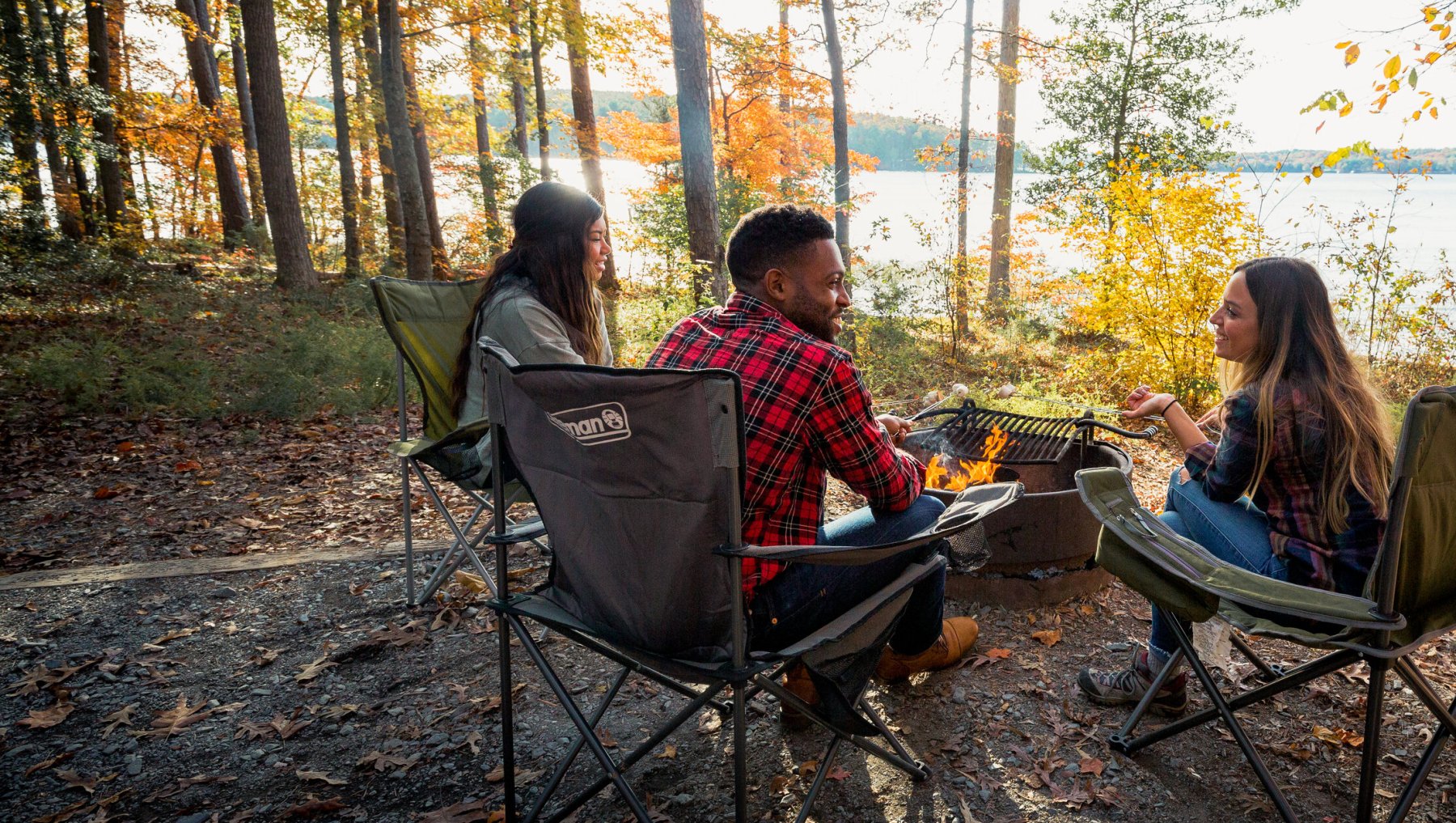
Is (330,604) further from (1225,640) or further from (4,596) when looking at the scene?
(1225,640)

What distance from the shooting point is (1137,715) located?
213 centimetres

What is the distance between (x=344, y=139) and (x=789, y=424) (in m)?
12.7

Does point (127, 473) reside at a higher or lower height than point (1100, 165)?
lower

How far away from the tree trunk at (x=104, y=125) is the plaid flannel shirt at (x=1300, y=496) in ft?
41.9

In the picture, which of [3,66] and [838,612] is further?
[3,66]

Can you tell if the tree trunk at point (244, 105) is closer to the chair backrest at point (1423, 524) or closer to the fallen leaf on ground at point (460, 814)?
the fallen leaf on ground at point (460, 814)

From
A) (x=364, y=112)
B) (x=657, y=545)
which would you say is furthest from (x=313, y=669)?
(x=364, y=112)

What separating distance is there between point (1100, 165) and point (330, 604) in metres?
12.3

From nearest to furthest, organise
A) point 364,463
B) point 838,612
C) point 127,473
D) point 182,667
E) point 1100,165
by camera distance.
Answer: point 838,612, point 182,667, point 127,473, point 364,463, point 1100,165

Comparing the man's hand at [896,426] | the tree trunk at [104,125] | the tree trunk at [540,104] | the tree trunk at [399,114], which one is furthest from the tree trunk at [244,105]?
the man's hand at [896,426]

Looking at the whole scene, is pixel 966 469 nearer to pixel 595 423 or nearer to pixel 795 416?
pixel 795 416

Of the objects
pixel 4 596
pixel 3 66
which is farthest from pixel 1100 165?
pixel 3 66

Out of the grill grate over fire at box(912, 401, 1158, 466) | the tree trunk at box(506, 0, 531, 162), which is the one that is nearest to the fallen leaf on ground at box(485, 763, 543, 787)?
the grill grate over fire at box(912, 401, 1158, 466)

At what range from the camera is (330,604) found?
10.1 ft
